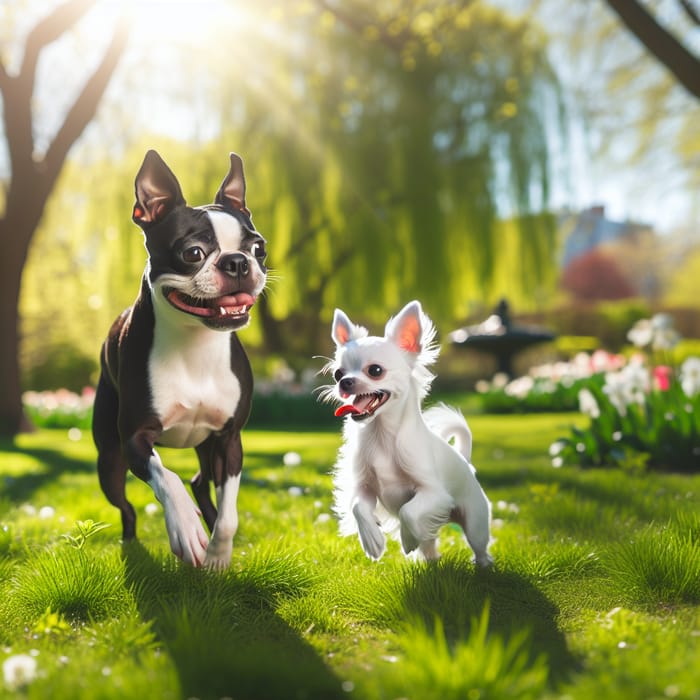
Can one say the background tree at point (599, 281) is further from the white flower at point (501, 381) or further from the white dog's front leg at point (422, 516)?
the white dog's front leg at point (422, 516)

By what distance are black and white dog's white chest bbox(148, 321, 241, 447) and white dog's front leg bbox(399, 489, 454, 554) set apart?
838mm

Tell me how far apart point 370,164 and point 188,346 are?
47.5ft

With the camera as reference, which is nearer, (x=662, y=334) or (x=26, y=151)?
(x=662, y=334)

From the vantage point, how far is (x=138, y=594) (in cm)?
299

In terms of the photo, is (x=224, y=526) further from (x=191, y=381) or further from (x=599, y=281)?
(x=599, y=281)

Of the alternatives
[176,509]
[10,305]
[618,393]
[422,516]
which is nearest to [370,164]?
[10,305]

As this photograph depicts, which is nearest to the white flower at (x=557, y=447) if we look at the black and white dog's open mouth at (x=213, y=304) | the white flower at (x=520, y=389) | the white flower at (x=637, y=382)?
the white flower at (x=637, y=382)

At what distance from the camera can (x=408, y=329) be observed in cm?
335

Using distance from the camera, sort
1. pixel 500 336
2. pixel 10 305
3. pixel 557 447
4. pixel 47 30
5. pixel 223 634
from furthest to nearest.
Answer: pixel 500 336 < pixel 10 305 < pixel 47 30 < pixel 557 447 < pixel 223 634

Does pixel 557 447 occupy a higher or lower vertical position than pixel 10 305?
lower

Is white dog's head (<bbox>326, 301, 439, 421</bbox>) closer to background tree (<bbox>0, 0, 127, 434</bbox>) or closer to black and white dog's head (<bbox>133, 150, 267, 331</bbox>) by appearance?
black and white dog's head (<bbox>133, 150, 267, 331</bbox>)

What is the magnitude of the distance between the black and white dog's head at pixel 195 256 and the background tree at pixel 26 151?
833 cm

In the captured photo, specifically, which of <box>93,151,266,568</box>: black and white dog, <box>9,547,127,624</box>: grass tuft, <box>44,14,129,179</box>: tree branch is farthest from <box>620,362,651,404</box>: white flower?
<box>44,14,129,179</box>: tree branch

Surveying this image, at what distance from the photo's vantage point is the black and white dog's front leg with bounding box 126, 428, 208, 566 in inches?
108
